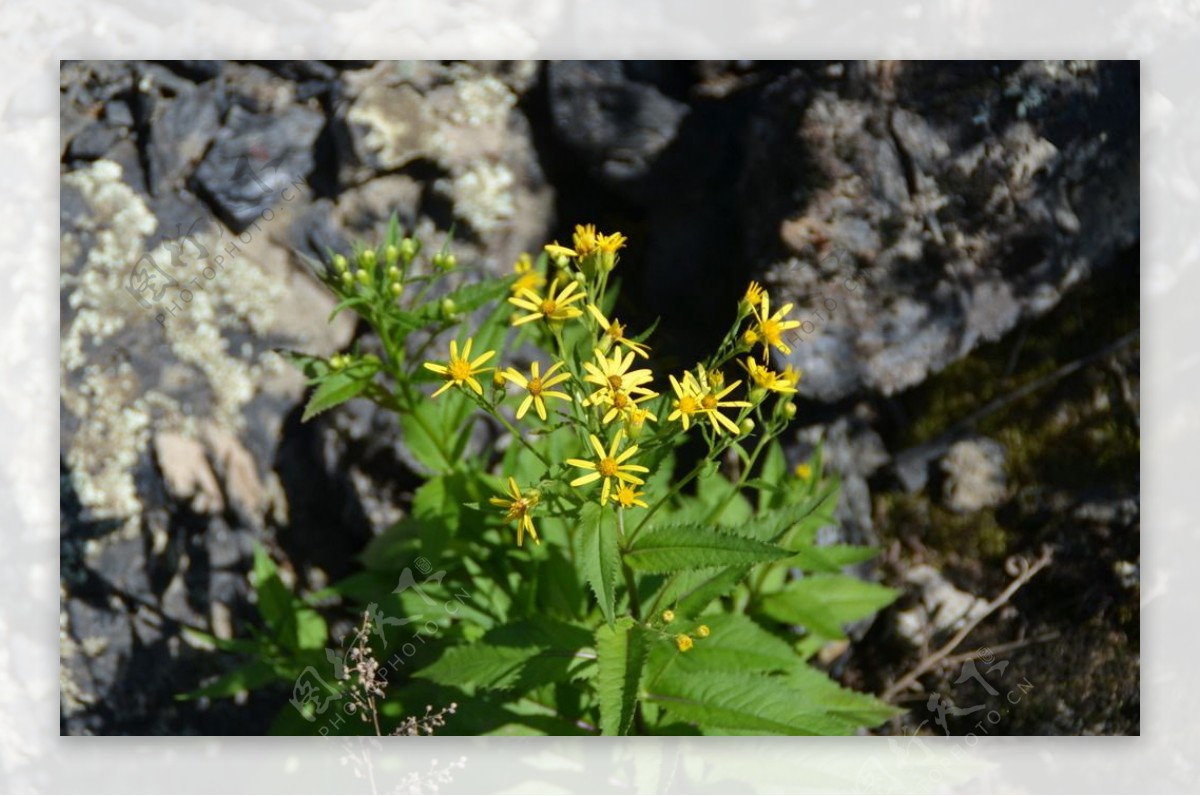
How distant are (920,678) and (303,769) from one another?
1.57 m

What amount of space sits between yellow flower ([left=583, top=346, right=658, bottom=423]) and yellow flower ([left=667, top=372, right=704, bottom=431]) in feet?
0.15

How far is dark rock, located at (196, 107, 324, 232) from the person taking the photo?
8.38 feet

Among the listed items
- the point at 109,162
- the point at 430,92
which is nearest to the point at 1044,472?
the point at 430,92

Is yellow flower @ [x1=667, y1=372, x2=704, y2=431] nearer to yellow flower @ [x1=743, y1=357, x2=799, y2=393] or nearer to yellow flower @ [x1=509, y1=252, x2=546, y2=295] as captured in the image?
yellow flower @ [x1=743, y1=357, x2=799, y2=393]

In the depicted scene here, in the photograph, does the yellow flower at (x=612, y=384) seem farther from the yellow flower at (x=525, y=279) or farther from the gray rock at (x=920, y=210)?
the gray rock at (x=920, y=210)

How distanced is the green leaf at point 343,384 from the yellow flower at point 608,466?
0.53m

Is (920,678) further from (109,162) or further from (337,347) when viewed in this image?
(109,162)

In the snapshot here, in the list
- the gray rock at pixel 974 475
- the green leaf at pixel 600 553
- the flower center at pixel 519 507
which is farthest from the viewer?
the gray rock at pixel 974 475

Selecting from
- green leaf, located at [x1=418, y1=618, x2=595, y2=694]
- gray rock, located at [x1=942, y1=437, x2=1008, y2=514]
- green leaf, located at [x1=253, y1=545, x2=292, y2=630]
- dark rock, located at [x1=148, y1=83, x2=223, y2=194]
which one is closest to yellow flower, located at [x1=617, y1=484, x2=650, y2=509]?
green leaf, located at [x1=418, y1=618, x2=595, y2=694]

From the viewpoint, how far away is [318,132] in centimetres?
259

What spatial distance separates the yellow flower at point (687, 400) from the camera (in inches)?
64.4

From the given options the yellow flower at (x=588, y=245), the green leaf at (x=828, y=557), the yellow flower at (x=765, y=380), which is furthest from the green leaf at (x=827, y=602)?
the yellow flower at (x=588, y=245)

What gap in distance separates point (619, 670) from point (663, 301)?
117 centimetres

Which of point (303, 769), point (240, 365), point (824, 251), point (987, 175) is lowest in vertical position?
point (303, 769)
